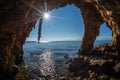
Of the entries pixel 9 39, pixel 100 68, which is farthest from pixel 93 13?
pixel 9 39

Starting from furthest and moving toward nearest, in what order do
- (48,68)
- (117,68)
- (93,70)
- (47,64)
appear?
(47,64) < (48,68) < (93,70) < (117,68)

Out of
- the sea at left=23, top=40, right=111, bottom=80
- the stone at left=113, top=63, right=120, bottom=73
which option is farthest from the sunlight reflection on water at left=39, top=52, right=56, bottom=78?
the stone at left=113, top=63, right=120, bottom=73

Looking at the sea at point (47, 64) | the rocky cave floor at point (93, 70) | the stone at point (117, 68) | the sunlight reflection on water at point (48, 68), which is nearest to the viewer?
the rocky cave floor at point (93, 70)

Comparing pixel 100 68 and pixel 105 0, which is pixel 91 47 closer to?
pixel 100 68

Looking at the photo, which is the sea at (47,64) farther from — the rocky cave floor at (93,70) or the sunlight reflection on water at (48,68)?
the rocky cave floor at (93,70)

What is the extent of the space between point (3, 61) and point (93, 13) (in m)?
28.3

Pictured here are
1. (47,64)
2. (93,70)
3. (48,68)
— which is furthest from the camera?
(47,64)

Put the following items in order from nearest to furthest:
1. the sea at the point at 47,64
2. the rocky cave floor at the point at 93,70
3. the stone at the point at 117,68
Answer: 1. the rocky cave floor at the point at 93,70
2. the stone at the point at 117,68
3. the sea at the point at 47,64

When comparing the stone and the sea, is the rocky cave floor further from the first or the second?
the sea

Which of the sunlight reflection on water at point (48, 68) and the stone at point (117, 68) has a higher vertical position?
the stone at point (117, 68)

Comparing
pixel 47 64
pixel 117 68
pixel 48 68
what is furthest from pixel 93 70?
pixel 47 64

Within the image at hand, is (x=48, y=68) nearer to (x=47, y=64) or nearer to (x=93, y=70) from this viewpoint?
(x=47, y=64)

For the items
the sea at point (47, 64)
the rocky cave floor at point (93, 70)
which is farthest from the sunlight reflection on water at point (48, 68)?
the rocky cave floor at point (93, 70)

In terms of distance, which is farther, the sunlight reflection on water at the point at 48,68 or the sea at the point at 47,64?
the sunlight reflection on water at the point at 48,68
